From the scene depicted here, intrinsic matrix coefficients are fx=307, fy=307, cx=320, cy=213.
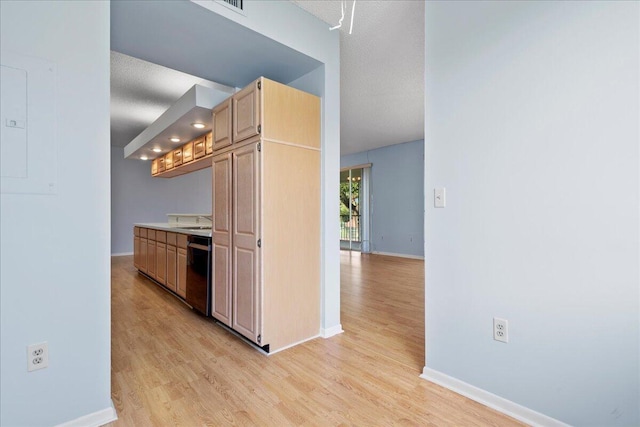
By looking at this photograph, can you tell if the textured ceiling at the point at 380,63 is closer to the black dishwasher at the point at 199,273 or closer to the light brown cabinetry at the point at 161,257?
the black dishwasher at the point at 199,273

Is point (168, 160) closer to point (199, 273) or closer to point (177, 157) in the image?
point (177, 157)

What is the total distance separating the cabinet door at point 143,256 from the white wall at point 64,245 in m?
3.46

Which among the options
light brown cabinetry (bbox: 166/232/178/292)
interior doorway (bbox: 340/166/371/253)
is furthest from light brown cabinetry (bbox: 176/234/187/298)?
interior doorway (bbox: 340/166/371/253)

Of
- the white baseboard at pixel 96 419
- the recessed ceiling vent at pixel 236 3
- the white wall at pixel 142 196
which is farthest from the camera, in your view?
the white wall at pixel 142 196

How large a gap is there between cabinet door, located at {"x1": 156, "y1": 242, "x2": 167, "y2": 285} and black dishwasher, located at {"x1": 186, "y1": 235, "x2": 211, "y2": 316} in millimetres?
853

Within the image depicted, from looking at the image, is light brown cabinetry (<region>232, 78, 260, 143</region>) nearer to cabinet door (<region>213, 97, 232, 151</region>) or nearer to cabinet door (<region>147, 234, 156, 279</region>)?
cabinet door (<region>213, 97, 232, 151</region>)

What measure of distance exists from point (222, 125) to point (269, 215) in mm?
1033

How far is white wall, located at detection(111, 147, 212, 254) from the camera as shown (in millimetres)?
7254

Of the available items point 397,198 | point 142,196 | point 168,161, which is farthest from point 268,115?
point 142,196

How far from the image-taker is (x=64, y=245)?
1.48 m

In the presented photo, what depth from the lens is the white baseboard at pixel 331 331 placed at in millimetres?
2623

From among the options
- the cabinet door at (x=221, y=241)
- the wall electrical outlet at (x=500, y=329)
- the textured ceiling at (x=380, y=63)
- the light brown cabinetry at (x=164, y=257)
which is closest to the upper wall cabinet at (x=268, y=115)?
the cabinet door at (x=221, y=241)

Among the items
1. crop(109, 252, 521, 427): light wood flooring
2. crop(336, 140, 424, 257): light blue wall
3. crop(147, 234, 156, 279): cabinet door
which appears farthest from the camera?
crop(336, 140, 424, 257): light blue wall

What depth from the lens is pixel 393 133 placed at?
21.0ft
